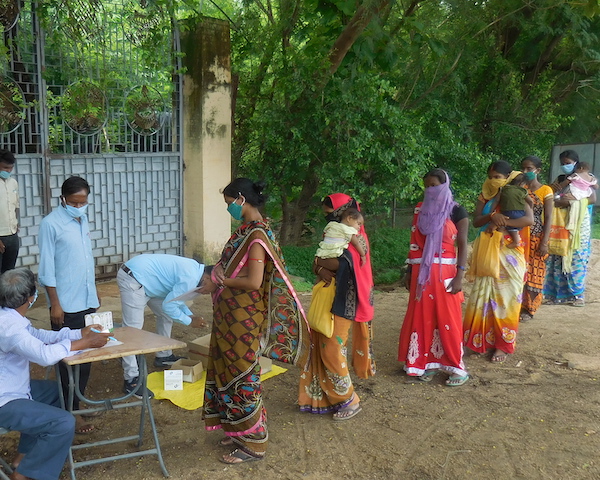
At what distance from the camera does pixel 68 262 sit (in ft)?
13.9

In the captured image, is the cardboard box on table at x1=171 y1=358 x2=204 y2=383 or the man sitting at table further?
the cardboard box on table at x1=171 y1=358 x2=204 y2=383

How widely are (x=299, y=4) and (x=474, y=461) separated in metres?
6.89

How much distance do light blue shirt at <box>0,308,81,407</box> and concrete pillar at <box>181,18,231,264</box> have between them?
4876mm

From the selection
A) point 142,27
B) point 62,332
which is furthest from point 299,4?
point 62,332

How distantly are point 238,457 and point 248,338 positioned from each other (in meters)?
0.77

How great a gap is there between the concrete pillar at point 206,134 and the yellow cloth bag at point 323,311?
4.05 metres

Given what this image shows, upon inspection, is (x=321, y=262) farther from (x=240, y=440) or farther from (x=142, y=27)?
(x=142, y=27)

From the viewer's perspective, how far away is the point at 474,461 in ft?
13.0

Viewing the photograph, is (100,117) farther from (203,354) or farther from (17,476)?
(17,476)

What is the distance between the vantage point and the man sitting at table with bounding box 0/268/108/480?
10.8 feet

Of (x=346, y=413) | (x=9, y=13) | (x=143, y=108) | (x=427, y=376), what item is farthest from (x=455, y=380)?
(x=9, y=13)

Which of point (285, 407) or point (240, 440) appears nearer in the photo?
point (240, 440)

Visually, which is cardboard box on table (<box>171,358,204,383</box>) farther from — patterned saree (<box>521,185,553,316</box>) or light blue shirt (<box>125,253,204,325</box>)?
patterned saree (<box>521,185,553,316</box>)

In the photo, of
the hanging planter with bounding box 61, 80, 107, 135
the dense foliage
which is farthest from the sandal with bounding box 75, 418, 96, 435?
the dense foliage
